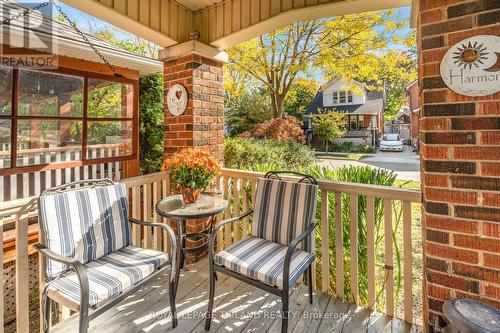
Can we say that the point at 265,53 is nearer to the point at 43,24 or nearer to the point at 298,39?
the point at 298,39

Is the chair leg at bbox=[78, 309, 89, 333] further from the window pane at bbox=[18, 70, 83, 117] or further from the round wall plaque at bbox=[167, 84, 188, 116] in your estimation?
the window pane at bbox=[18, 70, 83, 117]

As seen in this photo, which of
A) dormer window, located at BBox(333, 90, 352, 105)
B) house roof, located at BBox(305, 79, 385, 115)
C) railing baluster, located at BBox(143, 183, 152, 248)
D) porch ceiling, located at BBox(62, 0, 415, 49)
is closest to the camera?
porch ceiling, located at BBox(62, 0, 415, 49)

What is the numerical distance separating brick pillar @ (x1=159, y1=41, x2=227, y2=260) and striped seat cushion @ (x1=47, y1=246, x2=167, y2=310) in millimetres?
1004

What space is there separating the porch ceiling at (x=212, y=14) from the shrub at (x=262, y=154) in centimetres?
227

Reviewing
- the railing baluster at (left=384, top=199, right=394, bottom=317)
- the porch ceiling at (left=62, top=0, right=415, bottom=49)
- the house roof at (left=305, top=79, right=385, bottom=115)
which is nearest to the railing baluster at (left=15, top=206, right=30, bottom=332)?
the porch ceiling at (left=62, top=0, right=415, bottom=49)

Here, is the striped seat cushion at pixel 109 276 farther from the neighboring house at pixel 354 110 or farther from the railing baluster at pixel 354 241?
the neighboring house at pixel 354 110

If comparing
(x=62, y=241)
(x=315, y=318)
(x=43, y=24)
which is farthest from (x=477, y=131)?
(x=43, y=24)

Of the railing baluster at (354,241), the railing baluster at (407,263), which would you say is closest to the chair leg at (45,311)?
the railing baluster at (354,241)

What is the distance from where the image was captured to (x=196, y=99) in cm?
306

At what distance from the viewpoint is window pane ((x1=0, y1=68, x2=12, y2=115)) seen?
11.3 feet

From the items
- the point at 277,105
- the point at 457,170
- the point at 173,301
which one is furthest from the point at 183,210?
the point at 277,105

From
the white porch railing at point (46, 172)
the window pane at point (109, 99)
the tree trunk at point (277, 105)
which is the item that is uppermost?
the tree trunk at point (277, 105)

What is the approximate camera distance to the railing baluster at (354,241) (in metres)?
2.31

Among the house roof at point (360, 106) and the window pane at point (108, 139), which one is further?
the house roof at point (360, 106)
